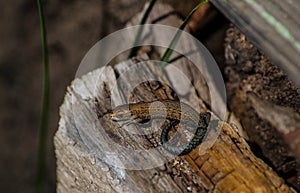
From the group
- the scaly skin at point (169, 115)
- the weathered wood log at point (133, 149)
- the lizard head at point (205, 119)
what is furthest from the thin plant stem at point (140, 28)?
the lizard head at point (205, 119)

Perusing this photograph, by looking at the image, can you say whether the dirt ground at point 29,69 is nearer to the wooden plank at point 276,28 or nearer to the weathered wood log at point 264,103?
the weathered wood log at point 264,103

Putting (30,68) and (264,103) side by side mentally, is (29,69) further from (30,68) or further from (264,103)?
(264,103)

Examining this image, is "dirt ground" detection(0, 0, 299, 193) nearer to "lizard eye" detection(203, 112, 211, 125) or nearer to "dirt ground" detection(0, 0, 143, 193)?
"dirt ground" detection(0, 0, 143, 193)

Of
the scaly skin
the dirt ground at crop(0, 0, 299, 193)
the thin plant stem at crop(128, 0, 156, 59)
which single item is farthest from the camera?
the dirt ground at crop(0, 0, 299, 193)

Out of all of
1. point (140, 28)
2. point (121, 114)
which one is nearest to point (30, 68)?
point (140, 28)

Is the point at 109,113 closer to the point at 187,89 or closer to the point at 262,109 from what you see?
the point at 187,89

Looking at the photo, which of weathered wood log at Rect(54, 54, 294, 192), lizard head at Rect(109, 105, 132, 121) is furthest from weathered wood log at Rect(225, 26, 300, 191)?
lizard head at Rect(109, 105, 132, 121)
